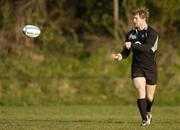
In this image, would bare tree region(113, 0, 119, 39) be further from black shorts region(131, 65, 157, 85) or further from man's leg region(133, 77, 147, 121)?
A: man's leg region(133, 77, 147, 121)

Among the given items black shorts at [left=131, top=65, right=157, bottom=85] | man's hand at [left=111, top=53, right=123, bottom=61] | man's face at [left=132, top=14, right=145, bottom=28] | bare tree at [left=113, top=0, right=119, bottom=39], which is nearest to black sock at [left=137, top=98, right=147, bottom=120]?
black shorts at [left=131, top=65, right=157, bottom=85]

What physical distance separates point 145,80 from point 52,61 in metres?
14.3

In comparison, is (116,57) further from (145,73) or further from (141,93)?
(141,93)

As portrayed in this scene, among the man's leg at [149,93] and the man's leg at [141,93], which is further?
the man's leg at [149,93]

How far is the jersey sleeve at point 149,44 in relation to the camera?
14.4 meters

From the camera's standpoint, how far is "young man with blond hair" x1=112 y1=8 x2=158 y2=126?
14.5 meters

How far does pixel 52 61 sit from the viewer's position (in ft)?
→ 95.0

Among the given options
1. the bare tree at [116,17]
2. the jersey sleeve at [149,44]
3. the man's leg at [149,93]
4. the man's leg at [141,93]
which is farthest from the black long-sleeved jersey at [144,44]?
the bare tree at [116,17]

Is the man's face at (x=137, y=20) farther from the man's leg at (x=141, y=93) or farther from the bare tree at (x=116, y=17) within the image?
the bare tree at (x=116, y=17)

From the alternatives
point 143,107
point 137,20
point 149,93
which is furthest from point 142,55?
point 143,107

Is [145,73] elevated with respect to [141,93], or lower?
elevated

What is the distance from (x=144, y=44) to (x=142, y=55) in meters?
0.27

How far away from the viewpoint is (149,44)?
1456 cm

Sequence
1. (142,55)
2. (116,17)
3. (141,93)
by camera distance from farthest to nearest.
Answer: (116,17)
(142,55)
(141,93)
